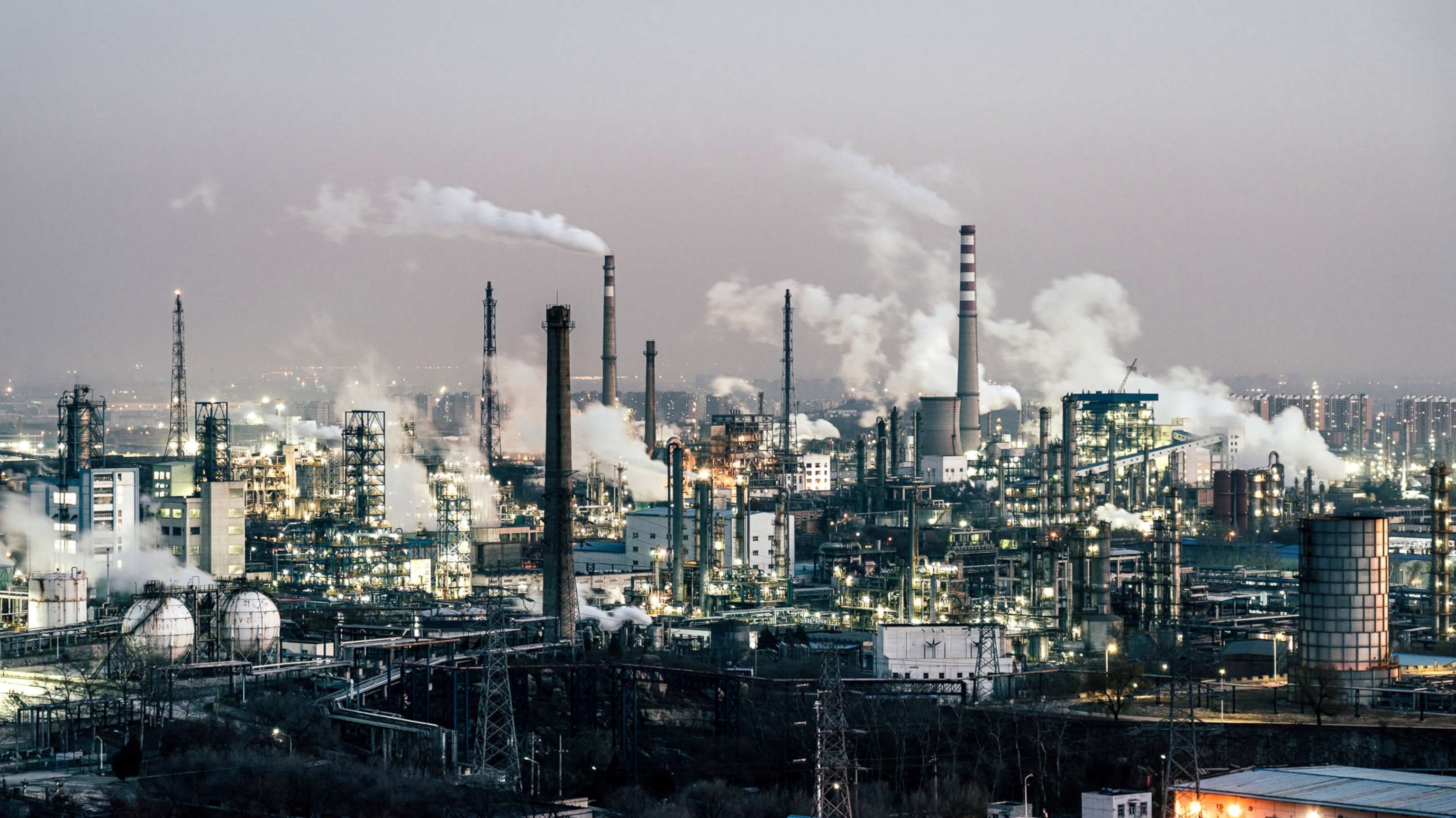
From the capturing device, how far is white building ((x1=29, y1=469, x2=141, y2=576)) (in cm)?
3838

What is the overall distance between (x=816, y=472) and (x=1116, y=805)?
4369 centimetres

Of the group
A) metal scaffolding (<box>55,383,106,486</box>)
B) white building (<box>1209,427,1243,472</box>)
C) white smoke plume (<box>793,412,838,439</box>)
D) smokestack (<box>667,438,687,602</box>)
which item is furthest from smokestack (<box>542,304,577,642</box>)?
white smoke plume (<box>793,412,838,439</box>)

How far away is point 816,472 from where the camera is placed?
2552 inches

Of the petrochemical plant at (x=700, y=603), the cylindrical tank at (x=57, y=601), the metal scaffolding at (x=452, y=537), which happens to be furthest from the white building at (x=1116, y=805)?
the metal scaffolding at (x=452, y=537)

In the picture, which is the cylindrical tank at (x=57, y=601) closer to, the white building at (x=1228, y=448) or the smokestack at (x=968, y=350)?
the smokestack at (x=968, y=350)

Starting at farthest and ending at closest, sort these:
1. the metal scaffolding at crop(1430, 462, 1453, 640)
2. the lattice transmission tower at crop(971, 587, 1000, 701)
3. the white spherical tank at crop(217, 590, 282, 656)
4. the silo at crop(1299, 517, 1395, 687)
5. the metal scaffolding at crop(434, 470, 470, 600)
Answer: the metal scaffolding at crop(434, 470, 470, 600) → the metal scaffolding at crop(1430, 462, 1453, 640) → the white spherical tank at crop(217, 590, 282, 656) → the lattice transmission tower at crop(971, 587, 1000, 701) → the silo at crop(1299, 517, 1395, 687)

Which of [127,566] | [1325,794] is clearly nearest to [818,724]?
[1325,794]

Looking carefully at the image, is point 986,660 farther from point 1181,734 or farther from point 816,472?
point 816,472

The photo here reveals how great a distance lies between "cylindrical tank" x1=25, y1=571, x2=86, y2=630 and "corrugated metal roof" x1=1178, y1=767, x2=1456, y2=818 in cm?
1878

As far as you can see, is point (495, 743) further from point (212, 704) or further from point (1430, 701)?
point (1430, 701)

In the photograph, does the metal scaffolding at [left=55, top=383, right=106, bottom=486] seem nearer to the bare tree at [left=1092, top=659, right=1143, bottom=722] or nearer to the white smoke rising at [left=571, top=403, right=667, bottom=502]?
the white smoke rising at [left=571, top=403, right=667, bottom=502]

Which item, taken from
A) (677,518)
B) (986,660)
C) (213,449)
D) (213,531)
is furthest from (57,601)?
(986,660)

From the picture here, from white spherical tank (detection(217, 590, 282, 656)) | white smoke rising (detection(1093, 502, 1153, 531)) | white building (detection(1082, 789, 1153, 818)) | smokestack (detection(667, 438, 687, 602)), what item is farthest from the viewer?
white smoke rising (detection(1093, 502, 1153, 531))

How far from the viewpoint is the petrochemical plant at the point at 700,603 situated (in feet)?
85.1
